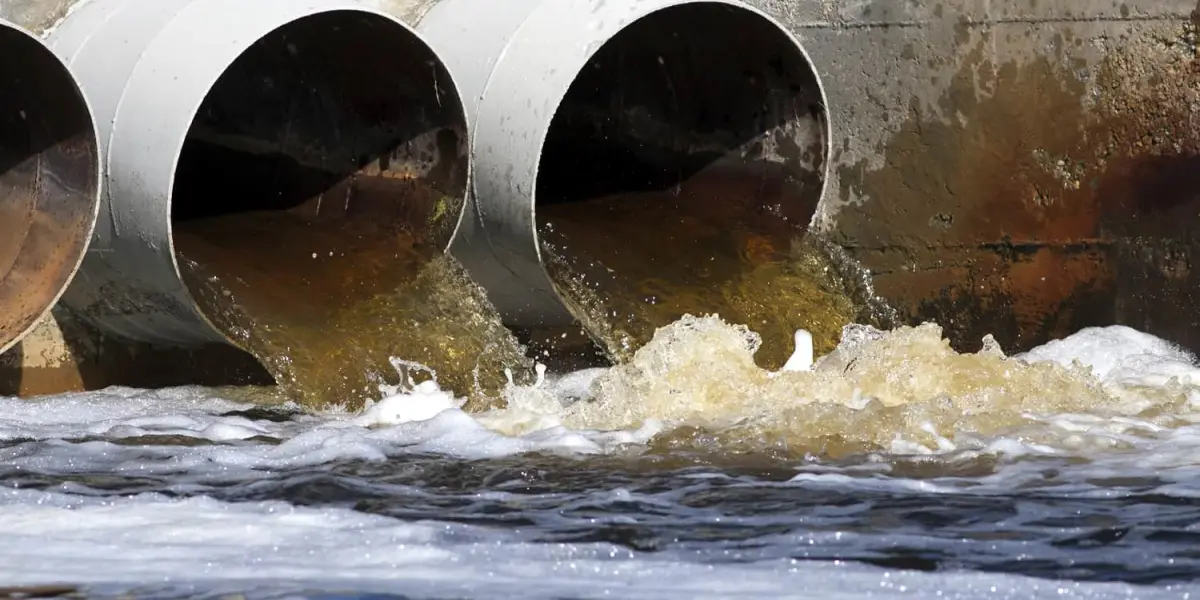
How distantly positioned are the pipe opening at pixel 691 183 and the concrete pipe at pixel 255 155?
0.67 m

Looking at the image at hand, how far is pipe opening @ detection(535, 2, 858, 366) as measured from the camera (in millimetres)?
6176

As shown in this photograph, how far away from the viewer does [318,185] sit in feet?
21.7

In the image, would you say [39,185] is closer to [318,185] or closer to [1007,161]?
[318,185]

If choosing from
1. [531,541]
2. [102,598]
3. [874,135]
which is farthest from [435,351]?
[102,598]

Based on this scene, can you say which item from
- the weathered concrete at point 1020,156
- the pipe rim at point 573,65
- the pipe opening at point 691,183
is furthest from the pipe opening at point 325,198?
the weathered concrete at point 1020,156

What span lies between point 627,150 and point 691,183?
0.31 metres

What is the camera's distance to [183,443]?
4809 mm

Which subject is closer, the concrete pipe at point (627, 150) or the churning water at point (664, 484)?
the churning water at point (664, 484)

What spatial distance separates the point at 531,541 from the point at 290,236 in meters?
3.21

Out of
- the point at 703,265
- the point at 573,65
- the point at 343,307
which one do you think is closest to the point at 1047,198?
the point at 703,265

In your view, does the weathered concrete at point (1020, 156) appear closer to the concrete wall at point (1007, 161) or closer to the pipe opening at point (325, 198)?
the concrete wall at point (1007, 161)

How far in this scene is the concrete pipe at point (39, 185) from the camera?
533 cm

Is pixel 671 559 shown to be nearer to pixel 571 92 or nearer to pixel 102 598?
pixel 102 598

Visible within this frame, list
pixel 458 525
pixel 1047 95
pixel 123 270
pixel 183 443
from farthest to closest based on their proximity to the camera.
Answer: pixel 1047 95 < pixel 123 270 < pixel 183 443 < pixel 458 525
